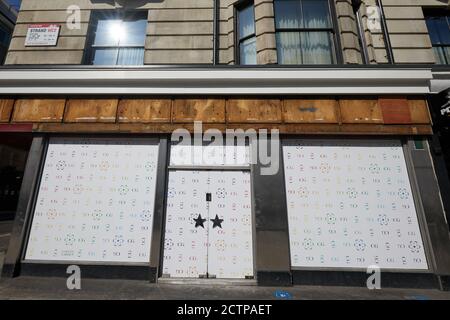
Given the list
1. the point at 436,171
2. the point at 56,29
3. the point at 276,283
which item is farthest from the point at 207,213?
the point at 56,29

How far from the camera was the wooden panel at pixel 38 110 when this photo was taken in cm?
588

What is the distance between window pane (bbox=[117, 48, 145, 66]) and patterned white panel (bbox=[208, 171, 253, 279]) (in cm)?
464

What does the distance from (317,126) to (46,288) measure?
274 inches

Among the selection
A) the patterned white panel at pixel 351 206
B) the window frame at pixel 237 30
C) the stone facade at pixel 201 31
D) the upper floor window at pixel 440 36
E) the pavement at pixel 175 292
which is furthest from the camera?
the upper floor window at pixel 440 36

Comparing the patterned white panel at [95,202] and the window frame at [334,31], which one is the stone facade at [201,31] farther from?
the patterned white panel at [95,202]

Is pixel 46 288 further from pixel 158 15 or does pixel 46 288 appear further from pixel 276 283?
pixel 158 15

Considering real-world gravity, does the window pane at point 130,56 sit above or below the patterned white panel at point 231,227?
above

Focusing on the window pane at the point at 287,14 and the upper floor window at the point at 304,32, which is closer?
the upper floor window at the point at 304,32

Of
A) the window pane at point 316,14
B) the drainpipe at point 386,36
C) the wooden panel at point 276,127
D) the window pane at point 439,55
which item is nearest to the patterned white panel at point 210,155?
the wooden panel at point 276,127

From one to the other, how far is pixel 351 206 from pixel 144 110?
5636 millimetres

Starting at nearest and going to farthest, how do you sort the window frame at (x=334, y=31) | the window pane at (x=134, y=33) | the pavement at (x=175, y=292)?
the pavement at (x=175, y=292) → the window frame at (x=334, y=31) → the window pane at (x=134, y=33)

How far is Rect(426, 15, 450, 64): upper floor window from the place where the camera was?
712cm

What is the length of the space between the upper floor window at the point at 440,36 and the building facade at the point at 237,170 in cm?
196

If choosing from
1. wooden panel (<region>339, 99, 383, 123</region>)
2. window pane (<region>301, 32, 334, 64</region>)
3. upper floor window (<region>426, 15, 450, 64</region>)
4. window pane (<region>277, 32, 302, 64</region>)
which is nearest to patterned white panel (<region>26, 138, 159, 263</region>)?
window pane (<region>277, 32, 302, 64</region>)
